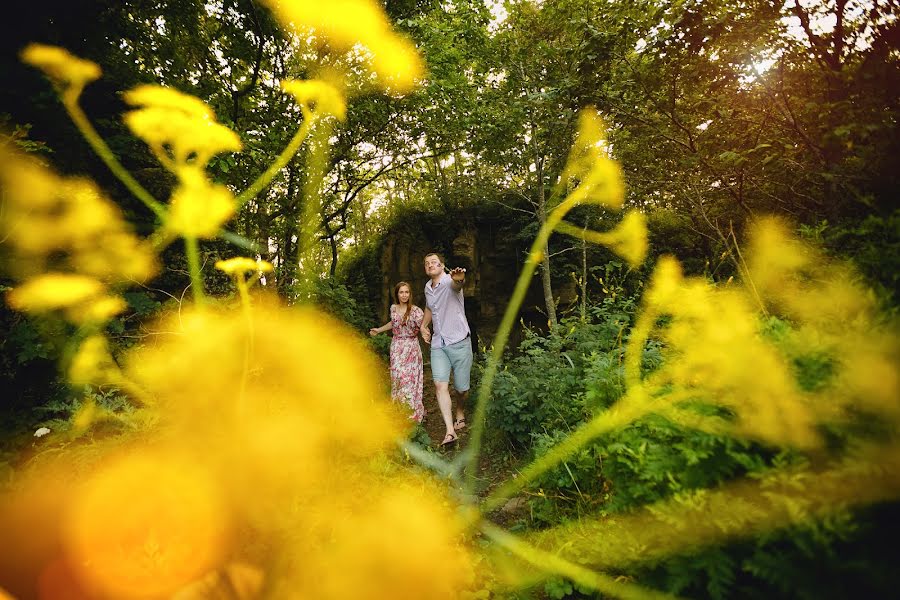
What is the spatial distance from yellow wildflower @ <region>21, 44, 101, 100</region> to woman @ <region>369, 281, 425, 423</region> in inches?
157

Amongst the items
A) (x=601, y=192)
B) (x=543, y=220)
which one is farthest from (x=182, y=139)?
(x=601, y=192)

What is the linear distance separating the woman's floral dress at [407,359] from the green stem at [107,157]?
124 inches

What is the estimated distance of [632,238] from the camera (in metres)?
9.93

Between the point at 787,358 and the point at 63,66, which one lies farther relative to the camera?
the point at 63,66

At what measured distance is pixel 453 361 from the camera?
5.27m

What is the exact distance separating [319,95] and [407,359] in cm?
495

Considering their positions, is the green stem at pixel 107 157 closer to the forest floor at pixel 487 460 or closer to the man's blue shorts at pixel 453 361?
the man's blue shorts at pixel 453 361

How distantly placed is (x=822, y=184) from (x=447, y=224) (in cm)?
1001

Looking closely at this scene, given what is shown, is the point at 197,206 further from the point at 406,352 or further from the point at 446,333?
the point at 446,333

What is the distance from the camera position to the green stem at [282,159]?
583 centimetres

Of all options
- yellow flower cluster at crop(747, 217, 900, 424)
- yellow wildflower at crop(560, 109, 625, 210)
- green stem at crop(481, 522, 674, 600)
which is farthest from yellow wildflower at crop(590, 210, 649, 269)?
green stem at crop(481, 522, 674, 600)

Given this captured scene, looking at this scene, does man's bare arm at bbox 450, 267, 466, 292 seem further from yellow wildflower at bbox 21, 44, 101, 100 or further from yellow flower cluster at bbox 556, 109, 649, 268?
yellow wildflower at bbox 21, 44, 101, 100

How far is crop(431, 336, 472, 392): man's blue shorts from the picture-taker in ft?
17.1

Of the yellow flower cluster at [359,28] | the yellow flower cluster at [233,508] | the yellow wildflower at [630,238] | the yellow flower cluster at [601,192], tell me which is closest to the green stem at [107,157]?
the yellow flower cluster at [233,508]
